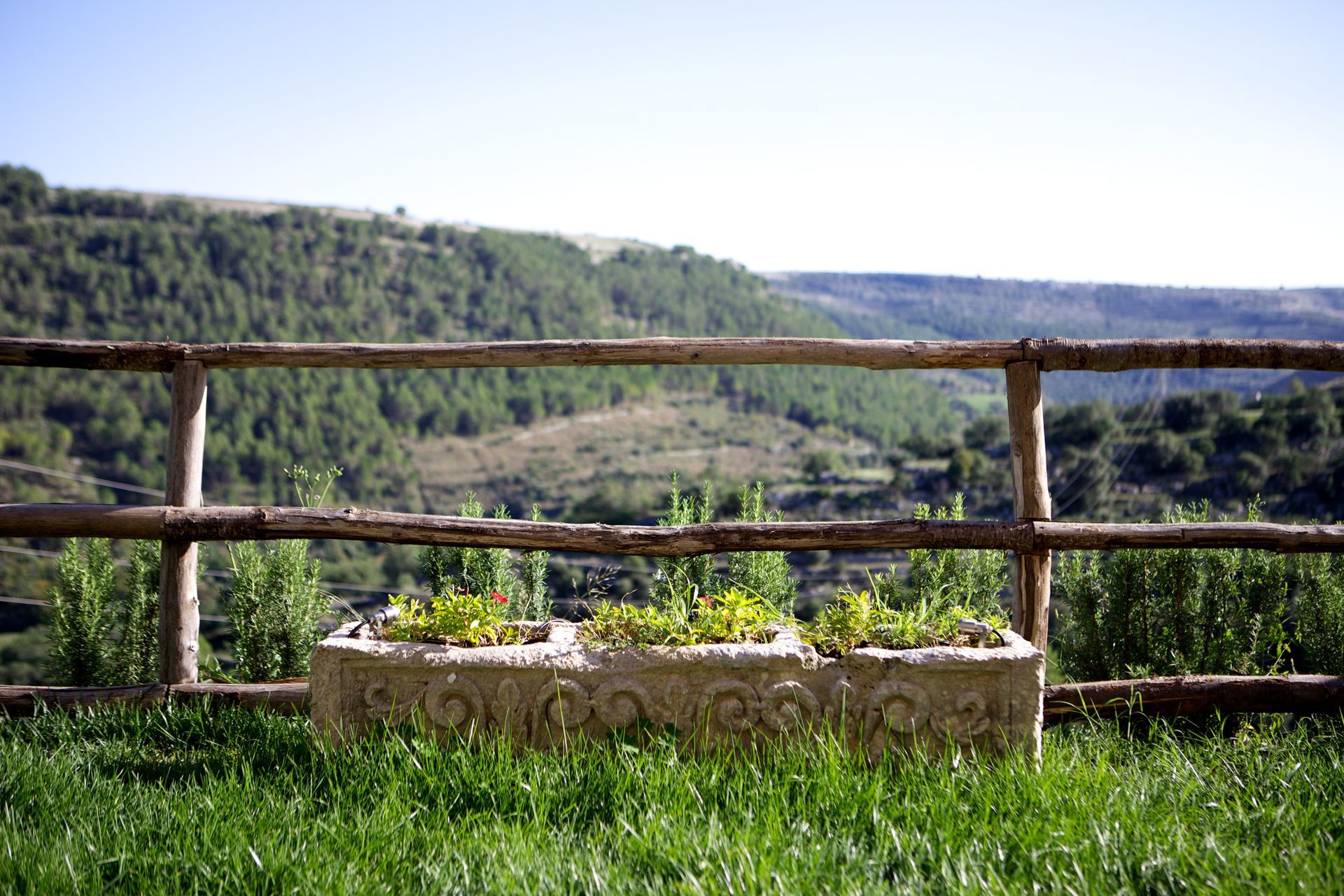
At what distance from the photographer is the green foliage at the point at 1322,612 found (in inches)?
149

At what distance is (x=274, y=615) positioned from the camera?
13.1ft

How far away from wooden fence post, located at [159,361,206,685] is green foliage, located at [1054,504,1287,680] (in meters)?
3.82

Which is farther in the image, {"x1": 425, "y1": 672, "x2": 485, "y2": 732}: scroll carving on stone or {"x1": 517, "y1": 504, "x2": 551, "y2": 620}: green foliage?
{"x1": 517, "y1": 504, "x2": 551, "y2": 620}: green foliage

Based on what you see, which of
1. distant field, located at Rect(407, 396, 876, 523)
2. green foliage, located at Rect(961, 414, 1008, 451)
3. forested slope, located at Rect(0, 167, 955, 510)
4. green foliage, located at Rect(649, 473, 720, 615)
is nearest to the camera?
green foliage, located at Rect(649, 473, 720, 615)

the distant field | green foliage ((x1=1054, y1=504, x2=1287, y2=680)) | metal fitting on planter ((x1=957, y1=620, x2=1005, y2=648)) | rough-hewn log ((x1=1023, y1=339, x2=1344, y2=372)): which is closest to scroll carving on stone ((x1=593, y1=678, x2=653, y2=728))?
metal fitting on planter ((x1=957, y1=620, x2=1005, y2=648))

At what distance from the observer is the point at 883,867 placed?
1.97 meters

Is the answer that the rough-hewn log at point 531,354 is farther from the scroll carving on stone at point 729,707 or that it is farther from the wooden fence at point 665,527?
the scroll carving on stone at point 729,707

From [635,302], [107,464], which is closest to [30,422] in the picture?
[107,464]

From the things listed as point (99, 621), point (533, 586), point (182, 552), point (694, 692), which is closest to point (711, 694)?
point (694, 692)

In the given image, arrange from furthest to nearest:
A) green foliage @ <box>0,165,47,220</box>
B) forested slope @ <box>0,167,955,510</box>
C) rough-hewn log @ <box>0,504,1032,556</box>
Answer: green foliage @ <box>0,165,47,220</box> < forested slope @ <box>0,167,955,510</box> < rough-hewn log @ <box>0,504,1032,556</box>

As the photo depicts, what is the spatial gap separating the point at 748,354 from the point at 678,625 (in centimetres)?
110

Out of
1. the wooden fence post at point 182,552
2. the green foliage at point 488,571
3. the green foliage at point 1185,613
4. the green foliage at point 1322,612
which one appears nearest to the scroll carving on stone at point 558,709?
the green foliage at point 488,571

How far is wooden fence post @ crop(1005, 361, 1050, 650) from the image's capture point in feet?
10.4

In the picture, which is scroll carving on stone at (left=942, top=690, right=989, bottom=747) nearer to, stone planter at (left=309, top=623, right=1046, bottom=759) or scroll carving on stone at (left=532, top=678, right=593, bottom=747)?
stone planter at (left=309, top=623, right=1046, bottom=759)
